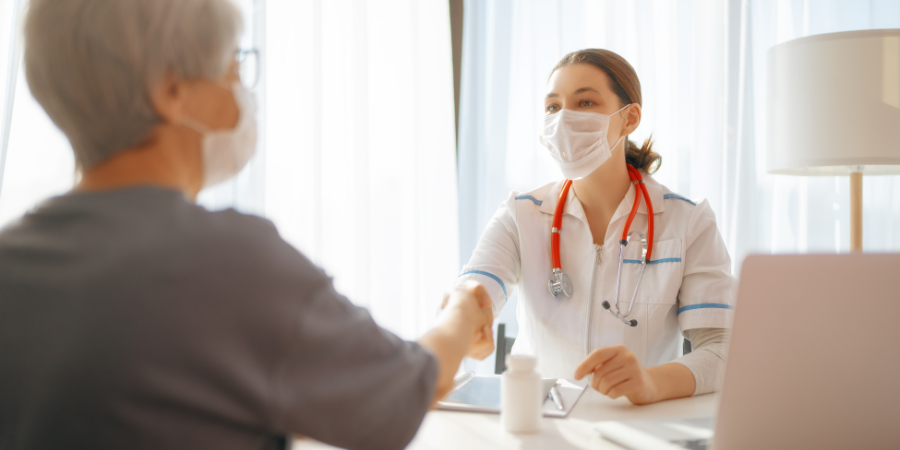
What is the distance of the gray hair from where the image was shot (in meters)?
0.54

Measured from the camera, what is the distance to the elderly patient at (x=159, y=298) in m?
0.46

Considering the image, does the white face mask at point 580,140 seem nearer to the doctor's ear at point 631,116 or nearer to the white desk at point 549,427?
the doctor's ear at point 631,116

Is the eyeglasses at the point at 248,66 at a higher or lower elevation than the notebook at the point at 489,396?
higher

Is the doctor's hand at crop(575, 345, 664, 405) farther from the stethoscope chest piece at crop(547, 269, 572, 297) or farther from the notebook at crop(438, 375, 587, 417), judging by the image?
the stethoscope chest piece at crop(547, 269, 572, 297)

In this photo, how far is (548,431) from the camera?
0.88 meters

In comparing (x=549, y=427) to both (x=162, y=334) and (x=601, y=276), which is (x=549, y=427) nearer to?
(x=162, y=334)

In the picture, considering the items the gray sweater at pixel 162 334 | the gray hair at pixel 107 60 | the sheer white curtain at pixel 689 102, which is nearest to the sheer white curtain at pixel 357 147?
the sheer white curtain at pixel 689 102

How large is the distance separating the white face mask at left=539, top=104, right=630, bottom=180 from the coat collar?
8 cm

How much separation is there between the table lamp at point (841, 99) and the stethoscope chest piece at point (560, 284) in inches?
33.2

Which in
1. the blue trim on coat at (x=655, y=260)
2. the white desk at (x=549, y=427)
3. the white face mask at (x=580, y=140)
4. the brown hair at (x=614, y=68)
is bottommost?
the white desk at (x=549, y=427)

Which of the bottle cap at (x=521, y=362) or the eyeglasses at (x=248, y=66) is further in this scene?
the bottle cap at (x=521, y=362)

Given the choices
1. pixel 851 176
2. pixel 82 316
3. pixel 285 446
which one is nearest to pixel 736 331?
pixel 285 446

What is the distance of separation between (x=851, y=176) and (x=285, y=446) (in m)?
2.06

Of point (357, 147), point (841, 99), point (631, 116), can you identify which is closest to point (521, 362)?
point (631, 116)
